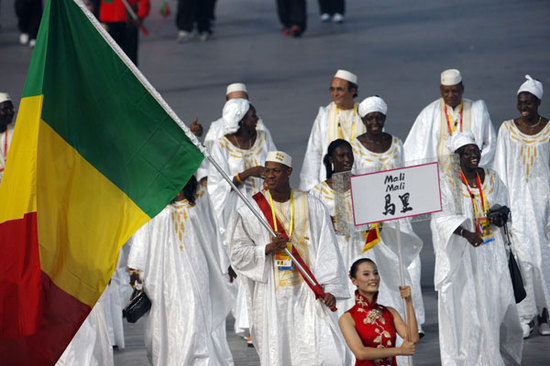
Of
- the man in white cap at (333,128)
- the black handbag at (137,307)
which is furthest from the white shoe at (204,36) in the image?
the black handbag at (137,307)

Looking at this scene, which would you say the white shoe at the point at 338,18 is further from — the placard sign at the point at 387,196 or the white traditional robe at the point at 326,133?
the placard sign at the point at 387,196

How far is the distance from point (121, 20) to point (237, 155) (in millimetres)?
9097

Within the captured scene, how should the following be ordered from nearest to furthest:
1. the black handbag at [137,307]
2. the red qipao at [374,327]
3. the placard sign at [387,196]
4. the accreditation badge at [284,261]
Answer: the red qipao at [374,327]
the placard sign at [387,196]
the accreditation badge at [284,261]
the black handbag at [137,307]

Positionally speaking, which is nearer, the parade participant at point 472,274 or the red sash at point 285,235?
the red sash at point 285,235

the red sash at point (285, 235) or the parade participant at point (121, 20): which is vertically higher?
the parade participant at point (121, 20)

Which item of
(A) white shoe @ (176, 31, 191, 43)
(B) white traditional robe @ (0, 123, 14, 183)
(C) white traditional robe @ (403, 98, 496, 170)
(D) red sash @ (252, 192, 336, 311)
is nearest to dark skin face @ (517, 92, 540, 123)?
(C) white traditional robe @ (403, 98, 496, 170)

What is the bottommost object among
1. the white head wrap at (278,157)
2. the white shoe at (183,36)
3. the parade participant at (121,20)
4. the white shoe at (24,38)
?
the white head wrap at (278,157)

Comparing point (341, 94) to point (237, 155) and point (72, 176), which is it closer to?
point (237, 155)

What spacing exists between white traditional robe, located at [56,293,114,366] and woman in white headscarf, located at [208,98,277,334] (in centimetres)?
183

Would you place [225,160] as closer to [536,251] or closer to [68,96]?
[536,251]

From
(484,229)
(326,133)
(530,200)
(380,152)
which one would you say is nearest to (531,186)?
(530,200)

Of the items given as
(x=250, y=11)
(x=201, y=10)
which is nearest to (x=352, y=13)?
(x=250, y=11)

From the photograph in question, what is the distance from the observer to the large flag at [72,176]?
25.7 feet

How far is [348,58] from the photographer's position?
76.7 ft
